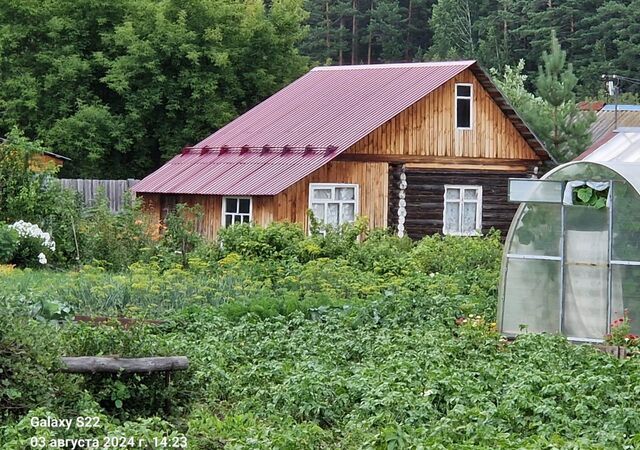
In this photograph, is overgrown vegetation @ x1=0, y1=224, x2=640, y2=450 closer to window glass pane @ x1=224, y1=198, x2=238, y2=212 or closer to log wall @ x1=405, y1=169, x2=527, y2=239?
window glass pane @ x1=224, y1=198, x2=238, y2=212

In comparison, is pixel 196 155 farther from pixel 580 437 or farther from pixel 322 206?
pixel 580 437

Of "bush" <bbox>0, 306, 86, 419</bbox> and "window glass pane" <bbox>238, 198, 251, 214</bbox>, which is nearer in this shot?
"bush" <bbox>0, 306, 86, 419</bbox>

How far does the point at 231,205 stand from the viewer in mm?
31391

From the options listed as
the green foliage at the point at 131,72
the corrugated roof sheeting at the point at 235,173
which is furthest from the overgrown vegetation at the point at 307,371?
the green foliage at the point at 131,72

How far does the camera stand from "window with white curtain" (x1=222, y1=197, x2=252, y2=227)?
31.0 meters

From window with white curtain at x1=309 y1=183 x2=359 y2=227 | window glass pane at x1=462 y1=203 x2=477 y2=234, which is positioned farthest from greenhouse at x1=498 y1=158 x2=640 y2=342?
window glass pane at x1=462 y1=203 x2=477 y2=234

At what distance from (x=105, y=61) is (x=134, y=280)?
24760 millimetres

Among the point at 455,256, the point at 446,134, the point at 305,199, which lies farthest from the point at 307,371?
the point at 446,134

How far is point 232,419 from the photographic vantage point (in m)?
11.2

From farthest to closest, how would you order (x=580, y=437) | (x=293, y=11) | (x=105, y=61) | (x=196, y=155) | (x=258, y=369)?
(x=293, y=11) < (x=105, y=61) < (x=196, y=155) < (x=258, y=369) < (x=580, y=437)

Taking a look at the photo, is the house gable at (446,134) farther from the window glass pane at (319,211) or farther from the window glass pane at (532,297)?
the window glass pane at (532,297)

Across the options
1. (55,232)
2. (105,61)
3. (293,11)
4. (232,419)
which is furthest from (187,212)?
(232,419)

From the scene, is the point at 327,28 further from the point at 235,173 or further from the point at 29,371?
the point at 29,371

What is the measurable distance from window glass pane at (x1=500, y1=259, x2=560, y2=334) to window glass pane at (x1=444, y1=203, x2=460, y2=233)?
15.6 m
